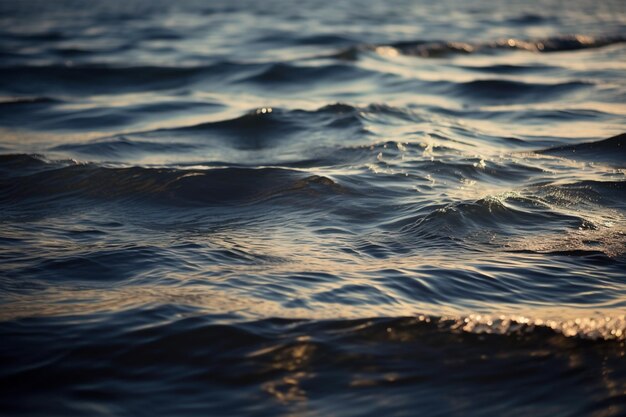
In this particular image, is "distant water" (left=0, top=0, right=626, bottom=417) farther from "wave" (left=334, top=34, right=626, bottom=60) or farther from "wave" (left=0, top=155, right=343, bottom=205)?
"wave" (left=334, top=34, right=626, bottom=60)

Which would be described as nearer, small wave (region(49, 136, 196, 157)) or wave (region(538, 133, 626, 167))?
wave (region(538, 133, 626, 167))

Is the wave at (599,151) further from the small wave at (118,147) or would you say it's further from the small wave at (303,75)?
the small wave at (303,75)

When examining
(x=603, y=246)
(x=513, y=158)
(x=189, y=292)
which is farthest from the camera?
(x=513, y=158)

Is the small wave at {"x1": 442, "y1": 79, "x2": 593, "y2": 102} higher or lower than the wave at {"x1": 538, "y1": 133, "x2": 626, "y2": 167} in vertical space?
higher

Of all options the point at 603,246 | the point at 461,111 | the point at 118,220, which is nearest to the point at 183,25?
the point at 461,111

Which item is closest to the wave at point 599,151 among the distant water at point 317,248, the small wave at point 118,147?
the distant water at point 317,248

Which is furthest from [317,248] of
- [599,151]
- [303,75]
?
[303,75]

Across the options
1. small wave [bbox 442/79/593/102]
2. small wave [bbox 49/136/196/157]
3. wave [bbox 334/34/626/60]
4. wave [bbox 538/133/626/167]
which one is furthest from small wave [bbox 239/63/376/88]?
wave [bbox 538/133/626/167]

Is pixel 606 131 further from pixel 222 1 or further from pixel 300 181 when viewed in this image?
pixel 222 1
